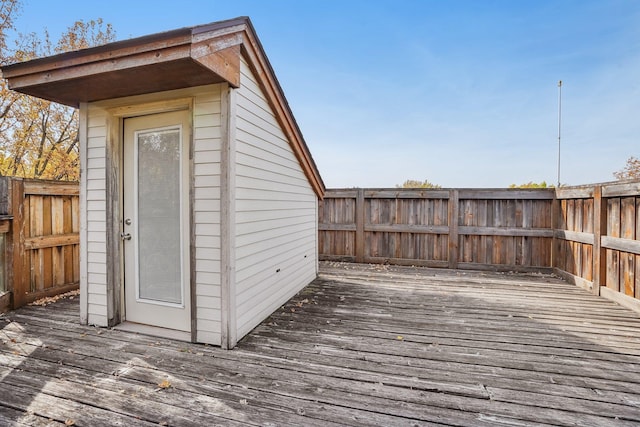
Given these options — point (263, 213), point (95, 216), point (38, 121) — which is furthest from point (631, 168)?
point (38, 121)

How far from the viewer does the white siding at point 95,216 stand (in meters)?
2.84

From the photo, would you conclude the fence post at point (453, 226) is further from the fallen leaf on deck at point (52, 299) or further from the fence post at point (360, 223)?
the fallen leaf on deck at point (52, 299)

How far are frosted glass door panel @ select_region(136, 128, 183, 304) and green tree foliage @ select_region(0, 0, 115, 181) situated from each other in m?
9.88

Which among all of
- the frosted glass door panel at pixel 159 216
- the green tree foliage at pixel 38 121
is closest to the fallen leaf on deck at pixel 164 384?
the frosted glass door panel at pixel 159 216

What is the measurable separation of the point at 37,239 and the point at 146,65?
10.1 ft

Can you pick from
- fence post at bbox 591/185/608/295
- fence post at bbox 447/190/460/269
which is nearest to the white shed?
fence post at bbox 447/190/460/269

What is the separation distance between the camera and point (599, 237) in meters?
3.92

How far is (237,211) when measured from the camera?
256 centimetres

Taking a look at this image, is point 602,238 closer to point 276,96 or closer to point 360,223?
point 360,223

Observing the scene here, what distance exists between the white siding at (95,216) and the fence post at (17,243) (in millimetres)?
1189

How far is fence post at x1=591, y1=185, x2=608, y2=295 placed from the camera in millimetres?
3885

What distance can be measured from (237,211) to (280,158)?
1288 millimetres

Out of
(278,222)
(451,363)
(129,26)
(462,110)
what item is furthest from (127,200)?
(462,110)

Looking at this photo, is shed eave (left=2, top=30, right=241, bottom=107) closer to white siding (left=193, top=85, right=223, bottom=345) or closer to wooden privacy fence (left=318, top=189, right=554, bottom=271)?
white siding (left=193, top=85, right=223, bottom=345)
